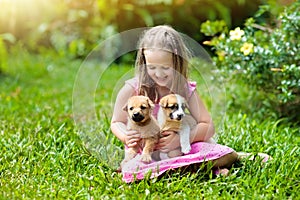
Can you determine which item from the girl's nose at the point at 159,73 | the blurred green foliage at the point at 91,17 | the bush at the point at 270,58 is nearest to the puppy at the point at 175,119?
the girl's nose at the point at 159,73

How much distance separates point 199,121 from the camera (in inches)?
109

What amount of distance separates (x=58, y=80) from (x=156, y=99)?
357 cm

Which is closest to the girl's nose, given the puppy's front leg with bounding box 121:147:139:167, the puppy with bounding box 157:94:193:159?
the puppy with bounding box 157:94:193:159

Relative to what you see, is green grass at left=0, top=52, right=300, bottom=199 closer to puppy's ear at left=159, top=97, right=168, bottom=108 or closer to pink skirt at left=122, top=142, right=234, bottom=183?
pink skirt at left=122, top=142, right=234, bottom=183

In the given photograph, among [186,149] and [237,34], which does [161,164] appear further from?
[237,34]

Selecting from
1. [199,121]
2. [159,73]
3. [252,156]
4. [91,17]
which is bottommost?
[252,156]

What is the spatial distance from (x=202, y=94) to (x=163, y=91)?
70cm

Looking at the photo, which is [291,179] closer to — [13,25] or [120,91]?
[120,91]

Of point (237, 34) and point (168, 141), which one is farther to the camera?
point (237, 34)

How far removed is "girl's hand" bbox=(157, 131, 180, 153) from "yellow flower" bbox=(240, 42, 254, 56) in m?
1.40

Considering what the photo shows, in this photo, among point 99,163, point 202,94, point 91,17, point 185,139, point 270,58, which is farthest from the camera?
point 91,17

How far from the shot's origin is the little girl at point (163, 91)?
104 inches

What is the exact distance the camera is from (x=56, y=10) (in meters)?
7.72

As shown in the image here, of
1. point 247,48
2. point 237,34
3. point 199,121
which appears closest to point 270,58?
point 247,48
